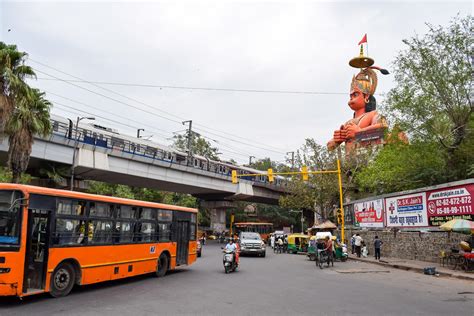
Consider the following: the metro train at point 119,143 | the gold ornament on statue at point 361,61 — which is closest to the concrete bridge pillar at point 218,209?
the metro train at point 119,143

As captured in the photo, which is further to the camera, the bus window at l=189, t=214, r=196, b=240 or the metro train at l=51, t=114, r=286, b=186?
the metro train at l=51, t=114, r=286, b=186

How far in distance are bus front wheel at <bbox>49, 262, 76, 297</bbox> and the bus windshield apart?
1.62m

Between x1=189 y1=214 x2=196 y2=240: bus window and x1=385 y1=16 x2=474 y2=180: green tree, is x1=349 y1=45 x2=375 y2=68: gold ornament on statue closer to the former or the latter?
x1=385 y1=16 x2=474 y2=180: green tree

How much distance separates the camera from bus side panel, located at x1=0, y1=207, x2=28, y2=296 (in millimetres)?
8703

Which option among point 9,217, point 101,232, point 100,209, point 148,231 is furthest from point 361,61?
point 9,217

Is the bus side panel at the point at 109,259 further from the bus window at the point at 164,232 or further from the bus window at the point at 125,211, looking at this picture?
the bus window at the point at 125,211

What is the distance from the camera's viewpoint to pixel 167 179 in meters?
39.1

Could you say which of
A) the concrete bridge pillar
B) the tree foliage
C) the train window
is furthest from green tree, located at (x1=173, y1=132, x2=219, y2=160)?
the tree foliage

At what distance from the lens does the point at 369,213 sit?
29.1m

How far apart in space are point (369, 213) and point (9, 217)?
25032 millimetres

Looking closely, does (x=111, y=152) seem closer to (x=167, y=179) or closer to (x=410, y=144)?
(x=167, y=179)

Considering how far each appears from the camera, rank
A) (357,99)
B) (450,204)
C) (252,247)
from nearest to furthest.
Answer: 1. (450,204)
2. (252,247)
3. (357,99)

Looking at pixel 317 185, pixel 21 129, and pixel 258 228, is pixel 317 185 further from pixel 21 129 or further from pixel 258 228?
pixel 21 129

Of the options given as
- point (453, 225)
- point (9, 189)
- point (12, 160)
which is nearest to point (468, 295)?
point (453, 225)
